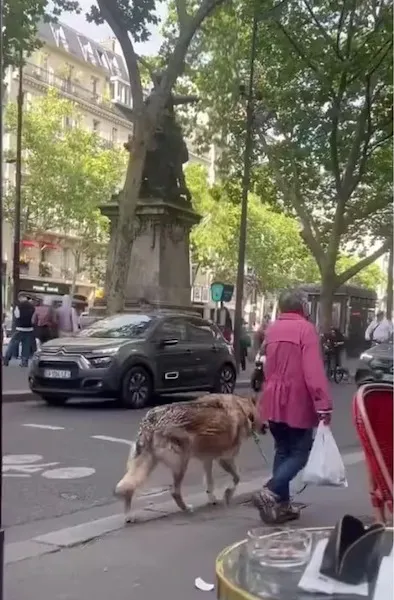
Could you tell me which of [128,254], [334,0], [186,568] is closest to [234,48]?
[334,0]

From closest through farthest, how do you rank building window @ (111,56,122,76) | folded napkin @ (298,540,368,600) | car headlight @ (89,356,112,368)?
folded napkin @ (298,540,368,600)
building window @ (111,56,122,76)
car headlight @ (89,356,112,368)

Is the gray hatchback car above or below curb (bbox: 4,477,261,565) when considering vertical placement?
above

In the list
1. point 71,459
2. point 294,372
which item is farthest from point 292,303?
point 71,459

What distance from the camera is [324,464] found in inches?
227

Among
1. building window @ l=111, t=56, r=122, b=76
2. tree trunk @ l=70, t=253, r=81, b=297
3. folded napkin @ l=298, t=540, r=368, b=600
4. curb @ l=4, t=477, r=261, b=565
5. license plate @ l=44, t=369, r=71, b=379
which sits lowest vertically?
curb @ l=4, t=477, r=261, b=565

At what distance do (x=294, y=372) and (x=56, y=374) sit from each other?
26.9 feet

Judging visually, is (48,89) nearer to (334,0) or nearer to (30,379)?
(30,379)

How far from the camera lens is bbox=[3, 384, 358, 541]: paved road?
7.16 m

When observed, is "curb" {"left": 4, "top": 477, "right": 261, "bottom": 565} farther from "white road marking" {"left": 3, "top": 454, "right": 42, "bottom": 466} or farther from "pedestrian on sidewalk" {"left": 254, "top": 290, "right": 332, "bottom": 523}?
"white road marking" {"left": 3, "top": 454, "right": 42, "bottom": 466}

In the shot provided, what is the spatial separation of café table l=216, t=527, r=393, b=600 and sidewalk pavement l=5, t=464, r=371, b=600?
1.73 m

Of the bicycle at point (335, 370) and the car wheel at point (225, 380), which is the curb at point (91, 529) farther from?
the bicycle at point (335, 370)

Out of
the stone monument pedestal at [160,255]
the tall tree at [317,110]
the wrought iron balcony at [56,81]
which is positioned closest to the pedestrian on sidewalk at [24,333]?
the stone monument pedestal at [160,255]

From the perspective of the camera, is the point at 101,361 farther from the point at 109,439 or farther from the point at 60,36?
the point at 60,36

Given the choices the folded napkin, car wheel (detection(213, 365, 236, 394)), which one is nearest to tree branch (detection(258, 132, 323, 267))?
car wheel (detection(213, 365, 236, 394))
